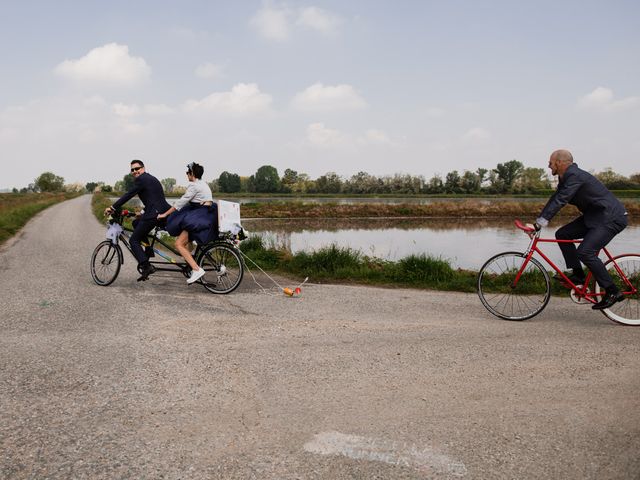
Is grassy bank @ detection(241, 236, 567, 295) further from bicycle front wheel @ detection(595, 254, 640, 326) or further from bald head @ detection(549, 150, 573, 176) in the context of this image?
bald head @ detection(549, 150, 573, 176)

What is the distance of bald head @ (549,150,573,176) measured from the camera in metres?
5.93

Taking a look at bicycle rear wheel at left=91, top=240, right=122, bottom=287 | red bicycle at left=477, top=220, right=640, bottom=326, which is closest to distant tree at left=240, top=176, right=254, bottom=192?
bicycle rear wheel at left=91, top=240, right=122, bottom=287

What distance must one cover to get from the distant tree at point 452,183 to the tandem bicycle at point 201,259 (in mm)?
98677

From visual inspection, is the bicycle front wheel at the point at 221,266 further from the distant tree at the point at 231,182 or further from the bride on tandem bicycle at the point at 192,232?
the distant tree at the point at 231,182

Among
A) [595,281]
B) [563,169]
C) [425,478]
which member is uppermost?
[563,169]

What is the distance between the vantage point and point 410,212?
1582 inches

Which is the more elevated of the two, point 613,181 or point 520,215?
point 613,181

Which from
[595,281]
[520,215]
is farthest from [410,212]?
[595,281]

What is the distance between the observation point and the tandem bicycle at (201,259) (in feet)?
25.8

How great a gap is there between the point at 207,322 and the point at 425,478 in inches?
150

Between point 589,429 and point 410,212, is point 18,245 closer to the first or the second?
point 589,429

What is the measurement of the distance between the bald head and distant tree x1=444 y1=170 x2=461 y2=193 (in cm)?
9903

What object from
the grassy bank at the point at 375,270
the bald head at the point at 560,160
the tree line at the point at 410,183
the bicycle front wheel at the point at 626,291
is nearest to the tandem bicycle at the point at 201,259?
the grassy bank at the point at 375,270

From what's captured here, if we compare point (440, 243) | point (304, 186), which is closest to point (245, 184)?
point (304, 186)
